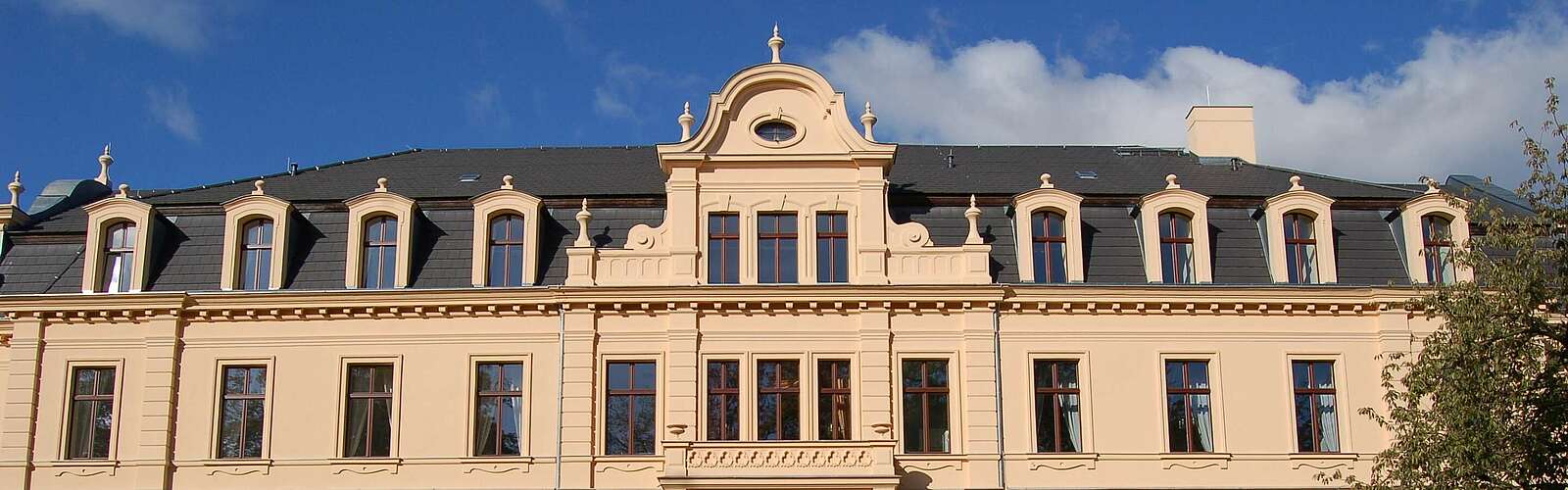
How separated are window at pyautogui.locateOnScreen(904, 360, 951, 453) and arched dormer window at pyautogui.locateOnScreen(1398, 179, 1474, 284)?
968 centimetres

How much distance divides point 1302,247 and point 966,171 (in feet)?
23.4

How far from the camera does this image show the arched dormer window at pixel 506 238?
32062 millimetres

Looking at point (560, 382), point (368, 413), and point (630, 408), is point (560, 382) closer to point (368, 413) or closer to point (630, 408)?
point (630, 408)

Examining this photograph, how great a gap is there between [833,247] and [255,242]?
459 inches

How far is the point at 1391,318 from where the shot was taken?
31.8 meters

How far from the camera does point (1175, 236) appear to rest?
3256 cm

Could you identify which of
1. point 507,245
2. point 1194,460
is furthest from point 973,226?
point 507,245

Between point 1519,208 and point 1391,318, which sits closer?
point 1391,318

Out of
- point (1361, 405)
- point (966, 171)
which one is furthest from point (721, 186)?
A: point (1361, 405)

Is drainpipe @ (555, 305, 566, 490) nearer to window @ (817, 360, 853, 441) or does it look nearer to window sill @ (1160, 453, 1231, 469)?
window @ (817, 360, 853, 441)

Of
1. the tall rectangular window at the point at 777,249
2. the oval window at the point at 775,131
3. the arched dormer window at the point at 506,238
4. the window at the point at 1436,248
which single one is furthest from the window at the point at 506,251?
the window at the point at 1436,248

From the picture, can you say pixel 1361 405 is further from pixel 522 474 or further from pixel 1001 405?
pixel 522 474

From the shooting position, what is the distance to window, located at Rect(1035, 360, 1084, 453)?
1231 inches

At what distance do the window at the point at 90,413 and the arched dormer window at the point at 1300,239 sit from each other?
75.8 feet
